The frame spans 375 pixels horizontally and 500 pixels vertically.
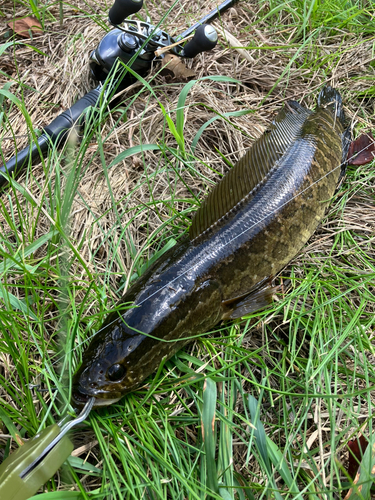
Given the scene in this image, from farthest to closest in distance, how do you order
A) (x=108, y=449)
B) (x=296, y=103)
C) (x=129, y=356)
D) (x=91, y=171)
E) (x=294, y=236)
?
(x=296, y=103) → (x=91, y=171) → (x=294, y=236) → (x=129, y=356) → (x=108, y=449)

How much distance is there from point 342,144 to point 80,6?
2.62 metres

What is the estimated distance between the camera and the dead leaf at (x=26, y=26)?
3.53 metres

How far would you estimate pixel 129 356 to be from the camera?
2037mm

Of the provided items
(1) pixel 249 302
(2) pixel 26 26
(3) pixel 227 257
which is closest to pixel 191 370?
(1) pixel 249 302

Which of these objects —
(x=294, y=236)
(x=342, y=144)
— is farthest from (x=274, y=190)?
(x=342, y=144)

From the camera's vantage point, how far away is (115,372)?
199cm

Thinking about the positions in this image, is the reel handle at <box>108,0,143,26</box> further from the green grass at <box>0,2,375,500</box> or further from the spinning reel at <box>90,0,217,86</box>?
the green grass at <box>0,2,375,500</box>

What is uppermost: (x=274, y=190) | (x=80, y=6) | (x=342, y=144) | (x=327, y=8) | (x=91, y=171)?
(x=80, y=6)

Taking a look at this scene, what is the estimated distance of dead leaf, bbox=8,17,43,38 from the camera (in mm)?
3533

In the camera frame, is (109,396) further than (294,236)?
No

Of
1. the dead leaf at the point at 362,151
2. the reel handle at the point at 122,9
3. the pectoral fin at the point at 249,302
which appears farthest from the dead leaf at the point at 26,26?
the pectoral fin at the point at 249,302

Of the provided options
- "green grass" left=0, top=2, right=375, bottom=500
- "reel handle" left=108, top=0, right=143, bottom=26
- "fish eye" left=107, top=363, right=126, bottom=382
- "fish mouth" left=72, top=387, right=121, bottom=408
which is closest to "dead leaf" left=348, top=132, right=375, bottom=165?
"green grass" left=0, top=2, right=375, bottom=500

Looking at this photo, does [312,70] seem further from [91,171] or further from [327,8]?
[91,171]

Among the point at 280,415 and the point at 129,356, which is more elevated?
the point at 129,356
